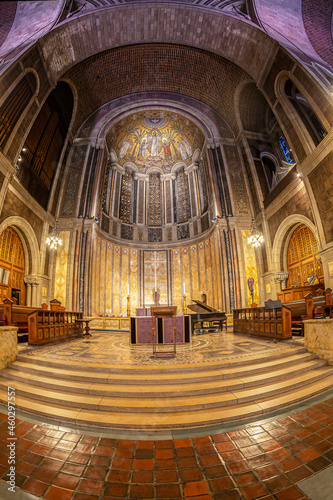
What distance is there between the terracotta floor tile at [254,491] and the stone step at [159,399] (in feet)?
4.01

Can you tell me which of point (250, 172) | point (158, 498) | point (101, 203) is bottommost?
point (158, 498)

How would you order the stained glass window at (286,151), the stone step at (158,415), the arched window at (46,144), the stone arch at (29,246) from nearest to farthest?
1. the stone step at (158,415)
2. the stone arch at (29,246)
3. the arched window at (46,144)
4. the stained glass window at (286,151)

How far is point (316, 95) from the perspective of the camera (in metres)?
9.17

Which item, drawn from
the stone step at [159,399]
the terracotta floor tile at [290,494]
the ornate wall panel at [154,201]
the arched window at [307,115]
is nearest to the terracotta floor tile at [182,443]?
the stone step at [159,399]

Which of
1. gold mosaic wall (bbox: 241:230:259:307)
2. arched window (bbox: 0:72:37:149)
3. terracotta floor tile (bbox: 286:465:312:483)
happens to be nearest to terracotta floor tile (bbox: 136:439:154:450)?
terracotta floor tile (bbox: 286:465:312:483)

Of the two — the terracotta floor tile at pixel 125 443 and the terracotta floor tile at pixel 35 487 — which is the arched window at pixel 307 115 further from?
the terracotta floor tile at pixel 35 487

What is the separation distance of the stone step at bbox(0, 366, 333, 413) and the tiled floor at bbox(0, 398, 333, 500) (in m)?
0.45

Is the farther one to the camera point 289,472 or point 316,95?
point 316,95

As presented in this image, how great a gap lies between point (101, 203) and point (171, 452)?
15.2 meters

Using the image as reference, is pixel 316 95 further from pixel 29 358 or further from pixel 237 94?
pixel 29 358

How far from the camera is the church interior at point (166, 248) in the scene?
7.43ft

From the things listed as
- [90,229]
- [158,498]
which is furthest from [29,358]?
[90,229]

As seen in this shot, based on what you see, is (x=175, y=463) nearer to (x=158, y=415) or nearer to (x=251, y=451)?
(x=251, y=451)

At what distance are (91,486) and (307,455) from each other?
1.81 m
